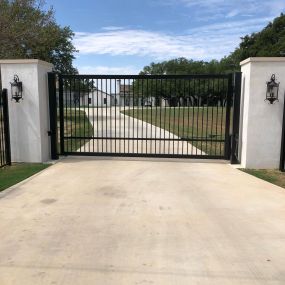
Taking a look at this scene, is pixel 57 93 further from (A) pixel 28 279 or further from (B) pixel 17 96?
(A) pixel 28 279

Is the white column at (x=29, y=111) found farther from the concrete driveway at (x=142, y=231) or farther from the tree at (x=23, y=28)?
the tree at (x=23, y=28)

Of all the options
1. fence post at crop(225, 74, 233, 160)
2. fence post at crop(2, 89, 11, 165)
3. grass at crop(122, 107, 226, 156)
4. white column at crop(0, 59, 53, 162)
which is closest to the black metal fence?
fence post at crop(2, 89, 11, 165)

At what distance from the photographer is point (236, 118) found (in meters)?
8.55

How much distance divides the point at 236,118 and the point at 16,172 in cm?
518

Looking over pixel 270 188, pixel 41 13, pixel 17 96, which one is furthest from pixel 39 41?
pixel 270 188

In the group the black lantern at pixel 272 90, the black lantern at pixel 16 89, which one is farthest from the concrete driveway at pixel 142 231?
the black lantern at pixel 16 89

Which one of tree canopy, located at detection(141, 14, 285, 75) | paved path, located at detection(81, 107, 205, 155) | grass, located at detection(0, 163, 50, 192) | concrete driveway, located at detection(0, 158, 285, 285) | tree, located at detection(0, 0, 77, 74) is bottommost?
concrete driveway, located at detection(0, 158, 285, 285)

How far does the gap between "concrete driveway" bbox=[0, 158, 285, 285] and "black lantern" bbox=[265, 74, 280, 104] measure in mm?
1980

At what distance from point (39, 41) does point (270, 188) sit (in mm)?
12925

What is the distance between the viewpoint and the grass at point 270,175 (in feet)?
23.3

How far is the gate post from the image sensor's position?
8.41m

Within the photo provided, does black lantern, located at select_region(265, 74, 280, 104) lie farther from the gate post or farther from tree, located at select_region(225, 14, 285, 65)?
tree, located at select_region(225, 14, 285, 65)

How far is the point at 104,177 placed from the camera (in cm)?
715

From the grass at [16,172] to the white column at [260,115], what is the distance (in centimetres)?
474
